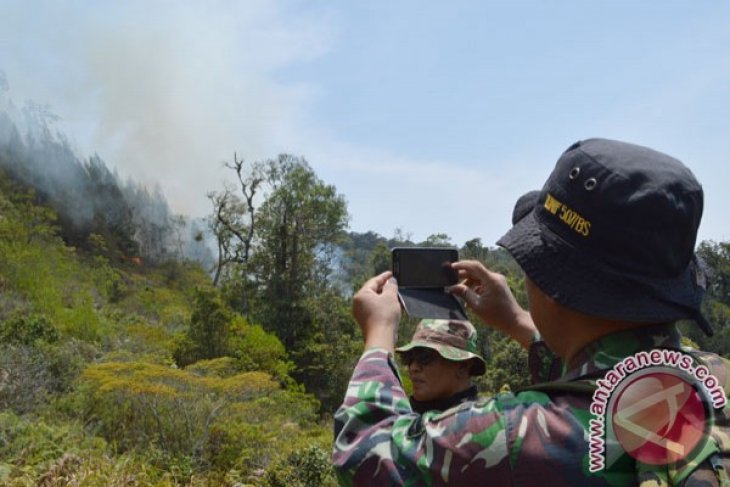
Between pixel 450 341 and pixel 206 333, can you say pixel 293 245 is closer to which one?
pixel 206 333

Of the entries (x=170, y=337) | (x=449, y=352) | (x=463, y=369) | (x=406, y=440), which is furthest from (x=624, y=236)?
(x=170, y=337)

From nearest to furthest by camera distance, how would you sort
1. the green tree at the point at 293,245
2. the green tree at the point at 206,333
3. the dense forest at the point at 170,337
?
1. the dense forest at the point at 170,337
2. the green tree at the point at 206,333
3. the green tree at the point at 293,245

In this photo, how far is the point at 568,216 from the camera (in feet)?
3.42

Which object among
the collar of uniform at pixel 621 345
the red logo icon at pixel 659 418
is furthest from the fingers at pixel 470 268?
the red logo icon at pixel 659 418

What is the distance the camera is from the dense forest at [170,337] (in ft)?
23.4

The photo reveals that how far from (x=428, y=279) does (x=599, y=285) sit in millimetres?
589

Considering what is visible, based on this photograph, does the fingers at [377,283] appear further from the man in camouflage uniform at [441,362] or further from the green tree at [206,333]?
the green tree at [206,333]

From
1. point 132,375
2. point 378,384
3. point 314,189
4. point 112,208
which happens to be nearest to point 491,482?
point 378,384

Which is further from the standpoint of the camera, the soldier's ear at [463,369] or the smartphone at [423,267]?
the soldier's ear at [463,369]

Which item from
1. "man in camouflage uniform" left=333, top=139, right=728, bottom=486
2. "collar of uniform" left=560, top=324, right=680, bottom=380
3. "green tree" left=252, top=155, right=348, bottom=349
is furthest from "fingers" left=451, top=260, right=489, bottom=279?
"green tree" left=252, top=155, right=348, bottom=349

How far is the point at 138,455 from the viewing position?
284 inches

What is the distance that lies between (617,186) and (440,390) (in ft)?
7.13

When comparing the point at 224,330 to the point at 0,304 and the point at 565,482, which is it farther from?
the point at 565,482

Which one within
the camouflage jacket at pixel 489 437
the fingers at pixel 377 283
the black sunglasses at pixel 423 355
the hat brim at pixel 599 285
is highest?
the black sunglasses at pixel 423 355
